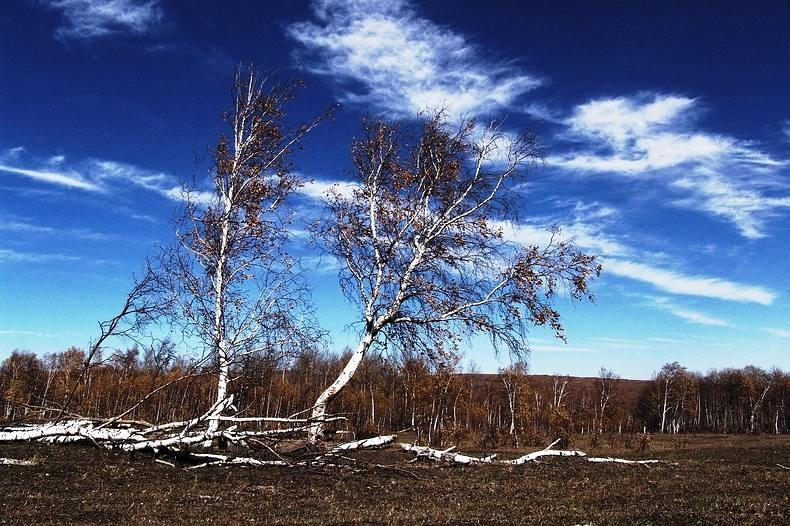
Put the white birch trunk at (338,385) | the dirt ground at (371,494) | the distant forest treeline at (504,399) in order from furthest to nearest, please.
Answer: the distant forest treeline at (504,399)
the white birch trunk at (338,385)
the dirt ground at (371,494)

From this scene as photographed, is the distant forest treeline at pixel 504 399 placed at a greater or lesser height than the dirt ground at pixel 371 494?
lesser

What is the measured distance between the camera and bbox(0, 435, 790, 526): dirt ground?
741 centimetres

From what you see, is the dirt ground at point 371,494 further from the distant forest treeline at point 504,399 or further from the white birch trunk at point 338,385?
the distant forest treeline at point 504,399

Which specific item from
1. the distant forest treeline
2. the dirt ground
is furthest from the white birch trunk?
the distant forest treeline

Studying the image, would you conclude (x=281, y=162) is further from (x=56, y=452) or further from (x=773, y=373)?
(x=773, y=373)

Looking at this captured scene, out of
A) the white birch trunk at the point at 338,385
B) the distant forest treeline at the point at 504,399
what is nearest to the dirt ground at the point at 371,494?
the white birch trunk at the point at 338,385

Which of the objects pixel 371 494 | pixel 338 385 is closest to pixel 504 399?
pixel 338 385

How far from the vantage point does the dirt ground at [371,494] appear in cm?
741

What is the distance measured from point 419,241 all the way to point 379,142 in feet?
12.4

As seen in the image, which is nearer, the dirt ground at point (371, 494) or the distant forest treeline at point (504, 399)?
the dirt ground at point (371, 494)

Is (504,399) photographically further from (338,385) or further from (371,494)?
(371,494)

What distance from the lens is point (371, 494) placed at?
9.80 meters

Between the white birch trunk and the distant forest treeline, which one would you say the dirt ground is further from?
the distant forest treeline

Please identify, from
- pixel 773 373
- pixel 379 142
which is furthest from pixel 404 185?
pixel 773 373
